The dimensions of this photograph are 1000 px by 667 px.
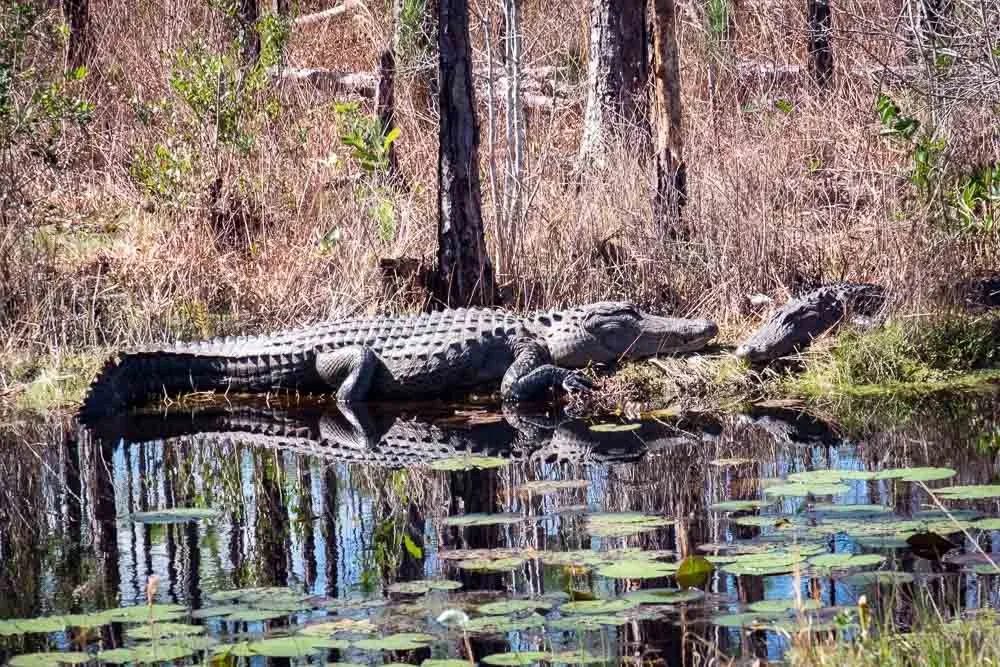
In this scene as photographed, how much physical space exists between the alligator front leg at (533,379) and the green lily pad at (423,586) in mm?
4080

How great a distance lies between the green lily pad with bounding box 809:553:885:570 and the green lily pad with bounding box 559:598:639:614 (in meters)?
0.72

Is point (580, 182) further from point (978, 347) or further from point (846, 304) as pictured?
point (978, 347)

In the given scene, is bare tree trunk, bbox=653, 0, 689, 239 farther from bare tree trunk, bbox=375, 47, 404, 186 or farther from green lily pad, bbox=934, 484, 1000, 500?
green lily pad, bbox=934, 484, 1000, 500

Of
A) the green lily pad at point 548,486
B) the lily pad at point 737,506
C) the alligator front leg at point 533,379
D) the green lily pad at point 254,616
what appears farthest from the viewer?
the alligator front leg at point 533,379

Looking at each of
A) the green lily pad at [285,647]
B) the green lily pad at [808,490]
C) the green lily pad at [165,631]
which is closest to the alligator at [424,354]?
the green lily pad at [808,490]

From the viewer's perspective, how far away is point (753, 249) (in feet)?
33.0

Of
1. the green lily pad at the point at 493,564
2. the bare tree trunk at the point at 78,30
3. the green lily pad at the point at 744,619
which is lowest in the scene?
the green lily pad at the point at 744,619

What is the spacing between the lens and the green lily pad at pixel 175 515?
6.14 m

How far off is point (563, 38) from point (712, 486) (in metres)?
9.89

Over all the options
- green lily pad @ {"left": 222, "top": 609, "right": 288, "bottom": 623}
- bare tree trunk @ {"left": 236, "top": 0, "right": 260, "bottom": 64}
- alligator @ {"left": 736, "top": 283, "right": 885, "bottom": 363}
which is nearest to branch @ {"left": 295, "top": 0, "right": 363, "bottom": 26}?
bare tree trunk @ {"left": 236, "top": 0, "right": 260, "bottom": 64}

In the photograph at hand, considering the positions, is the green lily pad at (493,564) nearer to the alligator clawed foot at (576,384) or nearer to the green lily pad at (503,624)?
the green lily pad at (503,624)

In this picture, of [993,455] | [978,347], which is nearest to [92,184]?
[978,347]

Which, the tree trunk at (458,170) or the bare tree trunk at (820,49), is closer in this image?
the tree trunk at (458,170)

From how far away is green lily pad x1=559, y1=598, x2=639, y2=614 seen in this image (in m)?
4.51
